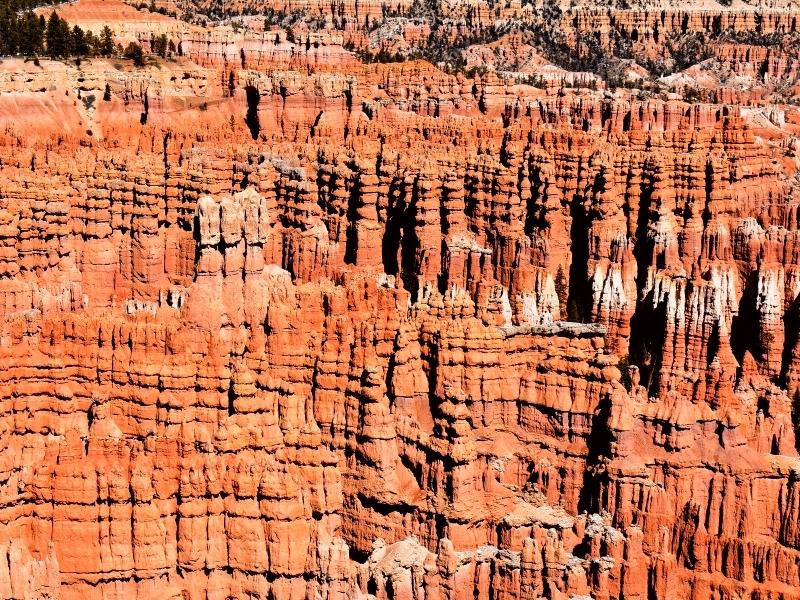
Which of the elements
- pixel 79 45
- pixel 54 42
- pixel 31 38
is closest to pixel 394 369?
pixel 54 42

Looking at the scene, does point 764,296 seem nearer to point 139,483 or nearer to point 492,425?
point 492,425

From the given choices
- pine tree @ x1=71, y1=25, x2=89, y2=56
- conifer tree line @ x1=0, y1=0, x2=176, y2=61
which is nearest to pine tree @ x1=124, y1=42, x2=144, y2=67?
conifer tree line @ x1=0, y1=0, x2=176, y2=61

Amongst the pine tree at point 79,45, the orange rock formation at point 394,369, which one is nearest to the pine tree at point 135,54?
the pine tree at point 79,45

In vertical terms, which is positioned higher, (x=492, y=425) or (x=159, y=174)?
(x=159, y=174)

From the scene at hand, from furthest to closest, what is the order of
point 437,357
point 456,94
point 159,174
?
point 456,94 → point 159,174 → point 437,357

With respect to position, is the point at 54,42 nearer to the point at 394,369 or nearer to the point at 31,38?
the point at 31,38

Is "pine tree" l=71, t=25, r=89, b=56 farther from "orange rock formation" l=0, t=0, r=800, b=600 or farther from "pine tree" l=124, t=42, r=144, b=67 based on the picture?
"orange rock formation" l=0, t=0, r=800, b=600

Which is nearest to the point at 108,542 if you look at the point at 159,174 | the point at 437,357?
the point at 437,357

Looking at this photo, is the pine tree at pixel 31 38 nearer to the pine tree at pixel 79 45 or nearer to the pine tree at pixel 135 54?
the pine tree at pixel 79 45
